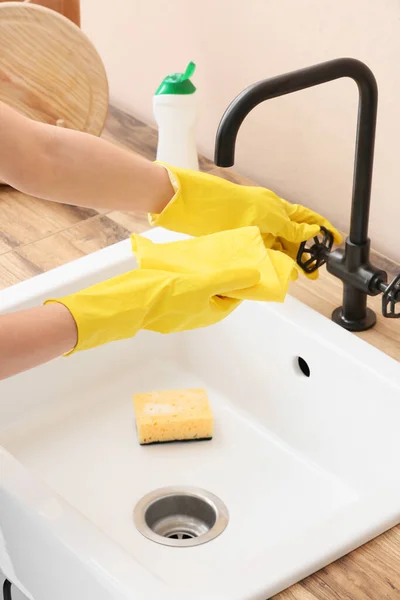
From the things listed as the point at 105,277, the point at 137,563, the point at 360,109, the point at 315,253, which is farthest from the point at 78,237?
the point at 137,563

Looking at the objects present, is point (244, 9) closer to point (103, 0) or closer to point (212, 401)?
point (103, 0)

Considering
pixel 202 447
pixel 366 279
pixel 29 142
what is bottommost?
pixel 202 447

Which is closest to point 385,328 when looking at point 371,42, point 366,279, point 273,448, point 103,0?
point 366,279

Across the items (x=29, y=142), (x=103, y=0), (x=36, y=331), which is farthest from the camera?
(x=103, y=0)

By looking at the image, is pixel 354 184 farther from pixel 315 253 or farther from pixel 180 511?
pixel 180 511

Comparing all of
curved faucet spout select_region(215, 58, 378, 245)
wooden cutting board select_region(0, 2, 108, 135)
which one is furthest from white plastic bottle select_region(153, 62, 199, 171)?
curved faucet spout select_region(215, 58, 378, 245)

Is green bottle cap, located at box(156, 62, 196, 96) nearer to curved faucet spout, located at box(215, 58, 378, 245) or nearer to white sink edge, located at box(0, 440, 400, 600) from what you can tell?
curved faucet spout, located at box(215, 58, 378, 245)

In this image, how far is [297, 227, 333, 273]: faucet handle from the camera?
1.10 meters

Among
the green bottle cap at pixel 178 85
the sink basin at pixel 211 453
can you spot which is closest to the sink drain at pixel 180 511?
the sink basin at pixel 211 453

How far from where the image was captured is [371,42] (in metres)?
1.15

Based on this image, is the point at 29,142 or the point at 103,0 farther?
→ the point at 103,0

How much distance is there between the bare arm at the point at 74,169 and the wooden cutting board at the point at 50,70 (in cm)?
37

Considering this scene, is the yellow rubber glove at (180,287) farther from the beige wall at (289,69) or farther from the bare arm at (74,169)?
the beige wall at (289,69)

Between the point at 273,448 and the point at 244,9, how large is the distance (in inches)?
23.8
